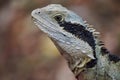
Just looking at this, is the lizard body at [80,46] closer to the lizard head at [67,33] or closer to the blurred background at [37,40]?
the lizard head at [67,33]

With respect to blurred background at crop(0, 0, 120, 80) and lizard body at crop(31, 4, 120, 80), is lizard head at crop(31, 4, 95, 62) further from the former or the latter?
blurred background at crop(0, 0, 120, 80)

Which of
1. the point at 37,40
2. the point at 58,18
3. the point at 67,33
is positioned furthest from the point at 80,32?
the point at 37,40

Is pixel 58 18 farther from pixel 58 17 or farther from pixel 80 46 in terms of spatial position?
pixel 80 46

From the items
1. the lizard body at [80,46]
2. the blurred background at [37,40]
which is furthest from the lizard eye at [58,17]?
the blurred background at [37,40]

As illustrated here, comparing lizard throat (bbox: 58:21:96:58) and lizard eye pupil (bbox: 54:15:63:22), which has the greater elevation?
lizard eye pupil (bbox: 54:15:63:22)

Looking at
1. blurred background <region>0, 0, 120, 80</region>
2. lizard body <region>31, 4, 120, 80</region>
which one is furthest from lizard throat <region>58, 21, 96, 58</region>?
blurred background <region>0, 0, 120, 80</region>
